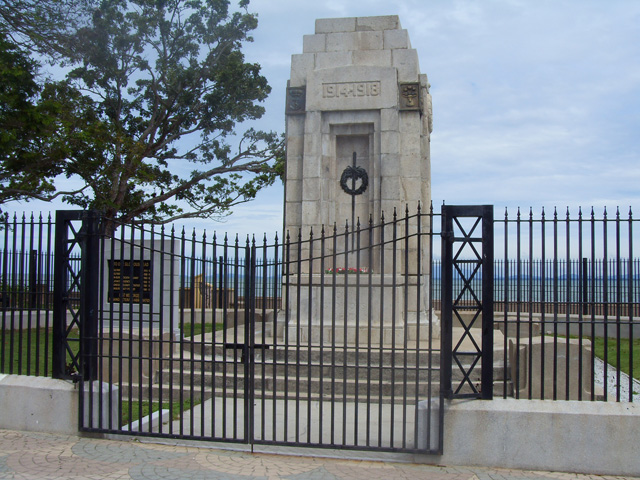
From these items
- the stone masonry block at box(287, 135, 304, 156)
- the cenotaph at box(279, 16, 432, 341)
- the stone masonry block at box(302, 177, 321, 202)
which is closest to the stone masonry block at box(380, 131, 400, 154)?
the cenotaph at box(279, 16, 432, 341)

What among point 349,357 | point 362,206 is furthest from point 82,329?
point 362,206

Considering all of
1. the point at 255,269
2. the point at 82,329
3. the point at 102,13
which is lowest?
the point at 82,329

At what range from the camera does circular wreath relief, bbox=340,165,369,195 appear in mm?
11695

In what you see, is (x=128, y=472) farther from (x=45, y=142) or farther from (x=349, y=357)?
(x=45, y=142)

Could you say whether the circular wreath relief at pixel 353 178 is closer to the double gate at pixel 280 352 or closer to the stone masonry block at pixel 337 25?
the double gate at pixel 280 352

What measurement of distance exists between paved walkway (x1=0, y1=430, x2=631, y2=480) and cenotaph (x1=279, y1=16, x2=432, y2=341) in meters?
4.62

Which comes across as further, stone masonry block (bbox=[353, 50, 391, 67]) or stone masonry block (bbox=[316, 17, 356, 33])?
stone masonry block (bbox=[316, 17, 356, 33])

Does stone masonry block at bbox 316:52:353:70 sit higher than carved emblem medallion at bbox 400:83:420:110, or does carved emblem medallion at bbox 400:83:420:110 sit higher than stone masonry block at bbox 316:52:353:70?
stone masonry block at bbox 316:52:353:70

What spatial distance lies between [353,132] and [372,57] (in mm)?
1460

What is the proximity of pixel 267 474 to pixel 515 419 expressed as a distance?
2.55 m

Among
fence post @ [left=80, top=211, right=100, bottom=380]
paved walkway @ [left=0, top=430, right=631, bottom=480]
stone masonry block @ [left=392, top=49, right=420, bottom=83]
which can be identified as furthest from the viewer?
stone masonry block @ [left=392, top=49, right=420, bottom=83]

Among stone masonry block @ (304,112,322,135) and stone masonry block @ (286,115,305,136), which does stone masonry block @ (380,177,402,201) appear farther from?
stone masonry block @ (286,115,305,136)

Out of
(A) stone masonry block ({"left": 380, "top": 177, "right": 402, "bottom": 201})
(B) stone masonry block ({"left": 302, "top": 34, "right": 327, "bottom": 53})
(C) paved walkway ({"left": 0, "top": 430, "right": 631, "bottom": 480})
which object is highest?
(B) stone masonry block ({"left": 302, "top": 34, "right": 327, "bottom": 53})

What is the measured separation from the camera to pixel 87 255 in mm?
7441
